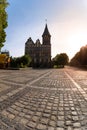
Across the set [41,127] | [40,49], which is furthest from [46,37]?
[41,127]

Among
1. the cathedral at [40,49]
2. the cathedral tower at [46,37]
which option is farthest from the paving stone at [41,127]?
the cathedral tower at [46,37]

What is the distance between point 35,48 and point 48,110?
11026cm

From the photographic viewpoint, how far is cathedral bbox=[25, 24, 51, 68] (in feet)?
367

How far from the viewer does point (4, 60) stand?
54875mm

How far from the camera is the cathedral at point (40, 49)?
111938mm

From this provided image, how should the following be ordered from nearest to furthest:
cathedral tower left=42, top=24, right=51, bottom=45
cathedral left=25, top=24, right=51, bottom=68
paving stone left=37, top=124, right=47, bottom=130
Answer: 1. paving stone left=37, top=124, right=47, bottom=130
2. cathedral left=25, top=24, right=51, bottom=68
3. cathedral tower left=42, top=24, right=51, bottom=45

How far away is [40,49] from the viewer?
114 meters

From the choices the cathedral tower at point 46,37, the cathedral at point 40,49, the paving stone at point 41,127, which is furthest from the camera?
the cathedral tower at point 46,37

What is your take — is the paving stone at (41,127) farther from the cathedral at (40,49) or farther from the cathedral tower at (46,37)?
the cathedral tower at (46,37)

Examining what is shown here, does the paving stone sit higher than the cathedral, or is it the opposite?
the cathedral

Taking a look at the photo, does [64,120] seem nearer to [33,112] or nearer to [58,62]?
[33,112]

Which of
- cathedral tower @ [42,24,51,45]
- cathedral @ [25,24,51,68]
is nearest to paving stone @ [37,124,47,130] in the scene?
cathedral @ [25,24,51,68]

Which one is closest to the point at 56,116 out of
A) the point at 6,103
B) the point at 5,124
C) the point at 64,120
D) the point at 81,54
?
the point at 64,120

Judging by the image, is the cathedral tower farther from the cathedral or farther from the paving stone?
the paving stone
